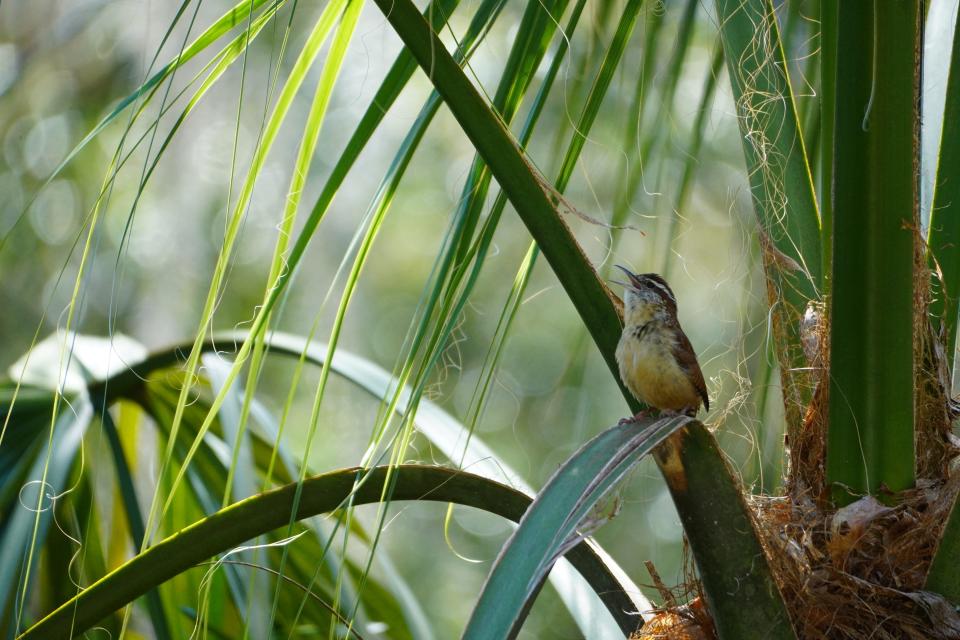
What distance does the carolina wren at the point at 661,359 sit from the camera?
2.49m

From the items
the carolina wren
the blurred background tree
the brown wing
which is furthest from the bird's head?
the blurred background tree

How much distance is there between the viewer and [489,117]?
1.44 meters

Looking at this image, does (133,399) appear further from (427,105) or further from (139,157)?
(139,157)

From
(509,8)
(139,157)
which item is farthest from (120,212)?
(509,8)

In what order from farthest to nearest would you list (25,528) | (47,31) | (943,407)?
(47,31) < (25,528) < (943,407)

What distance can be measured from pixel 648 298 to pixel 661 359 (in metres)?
0.31

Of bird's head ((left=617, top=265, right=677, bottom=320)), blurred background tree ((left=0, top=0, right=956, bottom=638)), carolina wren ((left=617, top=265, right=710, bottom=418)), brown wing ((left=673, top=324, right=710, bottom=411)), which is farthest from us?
blurred background tree ((left=0, top=0, right=956, bottom=638))

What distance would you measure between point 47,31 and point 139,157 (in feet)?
3.75

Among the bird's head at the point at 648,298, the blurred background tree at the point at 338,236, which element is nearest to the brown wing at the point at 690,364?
the bird's head at the point at 648,298

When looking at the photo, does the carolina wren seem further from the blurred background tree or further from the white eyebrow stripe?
the blurred background tree

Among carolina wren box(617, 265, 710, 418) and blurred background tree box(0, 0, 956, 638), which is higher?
blurred background tree box(0, 0, 956, 638)

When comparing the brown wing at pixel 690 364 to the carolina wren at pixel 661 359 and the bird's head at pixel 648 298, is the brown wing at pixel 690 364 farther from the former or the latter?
the bird's head at pixel 648 298

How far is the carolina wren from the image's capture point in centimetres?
249

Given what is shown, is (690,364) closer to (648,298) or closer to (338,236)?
(648,298)
